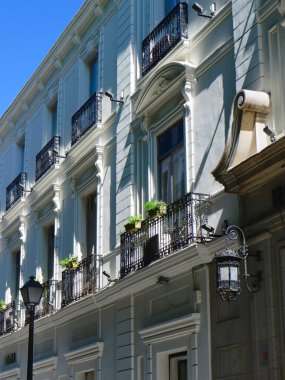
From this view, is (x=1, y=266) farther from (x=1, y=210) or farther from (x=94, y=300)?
(x=94, y=300)

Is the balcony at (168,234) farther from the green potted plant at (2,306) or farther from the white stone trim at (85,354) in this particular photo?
the green potted plant at (2,306)

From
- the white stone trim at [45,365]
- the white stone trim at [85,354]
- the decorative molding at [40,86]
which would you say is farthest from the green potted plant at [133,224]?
the decorative molding at [40,86]

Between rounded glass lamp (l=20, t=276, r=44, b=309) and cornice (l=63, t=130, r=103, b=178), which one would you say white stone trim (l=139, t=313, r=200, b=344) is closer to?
Result: rounded glass lamp (l=20, t=276, r=44, b=309)

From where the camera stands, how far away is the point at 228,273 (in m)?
10.5

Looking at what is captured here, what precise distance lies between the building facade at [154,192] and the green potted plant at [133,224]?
184mm

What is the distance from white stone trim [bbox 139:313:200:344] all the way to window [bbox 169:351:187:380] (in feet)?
1.18

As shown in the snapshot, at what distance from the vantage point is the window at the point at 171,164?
1420 cm

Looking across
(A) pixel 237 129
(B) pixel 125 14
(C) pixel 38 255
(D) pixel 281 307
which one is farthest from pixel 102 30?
(D) pixel 281 307

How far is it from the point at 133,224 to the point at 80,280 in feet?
10.9

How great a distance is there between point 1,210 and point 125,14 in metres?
10.5

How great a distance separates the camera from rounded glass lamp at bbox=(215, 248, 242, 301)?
10.5 m

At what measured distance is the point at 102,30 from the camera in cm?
1884

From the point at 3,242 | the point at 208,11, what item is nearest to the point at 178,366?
the point at 208,11

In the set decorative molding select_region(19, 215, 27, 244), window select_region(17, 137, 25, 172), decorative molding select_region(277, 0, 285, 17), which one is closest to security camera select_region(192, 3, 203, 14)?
decorative molding select_region(277, 0, 285, 17)
